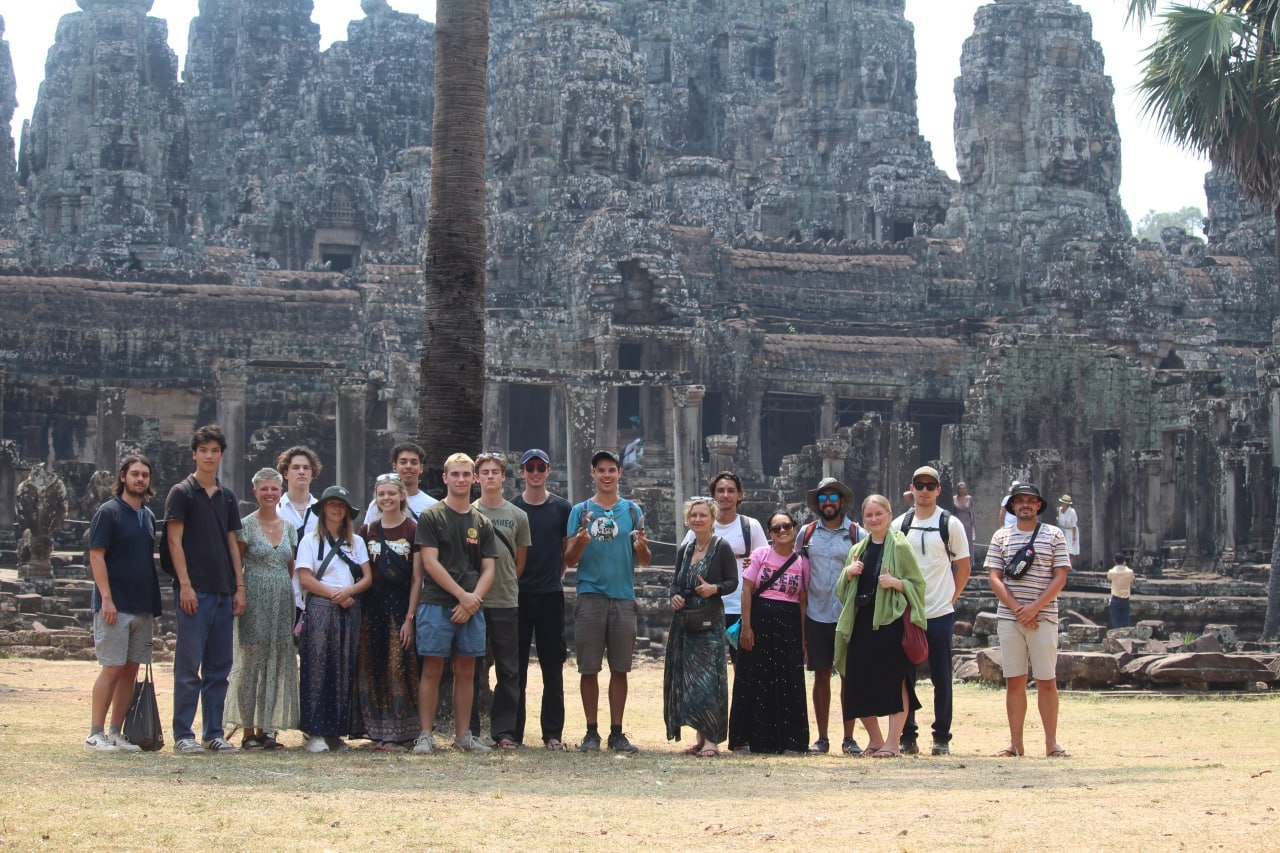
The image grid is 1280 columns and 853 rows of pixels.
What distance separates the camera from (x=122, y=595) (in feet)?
38.2

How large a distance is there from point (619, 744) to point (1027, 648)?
253 centimetres

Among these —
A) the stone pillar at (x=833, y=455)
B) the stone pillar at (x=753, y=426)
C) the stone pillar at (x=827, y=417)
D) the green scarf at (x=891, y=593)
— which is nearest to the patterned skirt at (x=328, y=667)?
the green scarf at (x=891, y=593)

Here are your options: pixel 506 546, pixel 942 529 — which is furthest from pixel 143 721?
pixel 942 529

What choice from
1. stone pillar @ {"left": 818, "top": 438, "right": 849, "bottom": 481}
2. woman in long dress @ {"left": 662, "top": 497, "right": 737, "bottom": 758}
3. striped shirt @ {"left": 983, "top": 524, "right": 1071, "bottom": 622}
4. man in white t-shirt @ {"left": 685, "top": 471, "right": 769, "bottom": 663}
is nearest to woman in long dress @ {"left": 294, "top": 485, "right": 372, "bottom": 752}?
woman in long dress @ {"left": 662, "top": 497, "right": 737, "bottom": 758}

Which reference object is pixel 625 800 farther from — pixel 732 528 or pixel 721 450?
pixel 721 450

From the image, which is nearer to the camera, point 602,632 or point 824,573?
point 602,632

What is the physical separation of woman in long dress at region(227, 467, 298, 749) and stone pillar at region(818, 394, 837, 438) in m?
30.3

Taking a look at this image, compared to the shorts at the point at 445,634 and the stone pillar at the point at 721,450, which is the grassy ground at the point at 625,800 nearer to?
the shorts at the point at 445,634

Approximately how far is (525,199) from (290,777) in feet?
116

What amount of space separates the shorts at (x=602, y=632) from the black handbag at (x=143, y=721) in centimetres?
255

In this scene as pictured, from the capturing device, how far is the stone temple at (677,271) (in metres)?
36.1

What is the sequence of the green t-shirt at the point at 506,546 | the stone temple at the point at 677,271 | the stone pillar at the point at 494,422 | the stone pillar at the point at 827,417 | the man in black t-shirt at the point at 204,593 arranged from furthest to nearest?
1. the stone pillar at the point at 827,417
2. the stone pillar at the point at 494,422
3. the stone temple at the point at 677,271
4. the green t-shirt at the point at 506,546
5. the man in black t-shirt at the point at 204,593

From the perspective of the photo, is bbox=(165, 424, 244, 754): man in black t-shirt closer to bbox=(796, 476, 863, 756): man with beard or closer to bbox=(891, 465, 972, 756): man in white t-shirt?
bbox=(796, 476, 863, 756): man with beard

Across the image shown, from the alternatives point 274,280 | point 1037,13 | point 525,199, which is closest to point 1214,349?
point 1037,13
